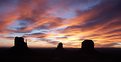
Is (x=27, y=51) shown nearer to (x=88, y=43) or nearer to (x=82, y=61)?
(x=88, y=43)

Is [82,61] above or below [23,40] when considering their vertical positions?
below

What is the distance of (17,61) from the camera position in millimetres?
70375

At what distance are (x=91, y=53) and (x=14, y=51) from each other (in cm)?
4047

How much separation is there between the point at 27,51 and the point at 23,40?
9.30 meters

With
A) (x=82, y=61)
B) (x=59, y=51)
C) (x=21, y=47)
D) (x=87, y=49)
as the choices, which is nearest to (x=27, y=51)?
(x=21, y=47)

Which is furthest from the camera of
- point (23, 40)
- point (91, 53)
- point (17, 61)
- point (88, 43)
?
point (23, 40)

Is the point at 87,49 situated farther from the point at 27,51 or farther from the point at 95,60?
the point at 27,51

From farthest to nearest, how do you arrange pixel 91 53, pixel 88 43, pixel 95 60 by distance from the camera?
pixel 88 43 → pixel 91 53 → pixel 95 60

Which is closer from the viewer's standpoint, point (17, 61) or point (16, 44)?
point (17, 61)

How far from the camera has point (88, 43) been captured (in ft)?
270

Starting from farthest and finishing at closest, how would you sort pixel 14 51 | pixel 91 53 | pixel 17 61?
1. pixel 14 51
2. pixel 91 53
3. pixel 17 61

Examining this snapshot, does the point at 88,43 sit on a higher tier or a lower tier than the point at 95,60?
higher

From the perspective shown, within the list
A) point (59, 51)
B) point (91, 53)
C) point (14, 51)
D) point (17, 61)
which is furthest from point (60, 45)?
point (17, 61)

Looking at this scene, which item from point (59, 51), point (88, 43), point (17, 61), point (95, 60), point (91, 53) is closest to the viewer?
point (95, 60)
